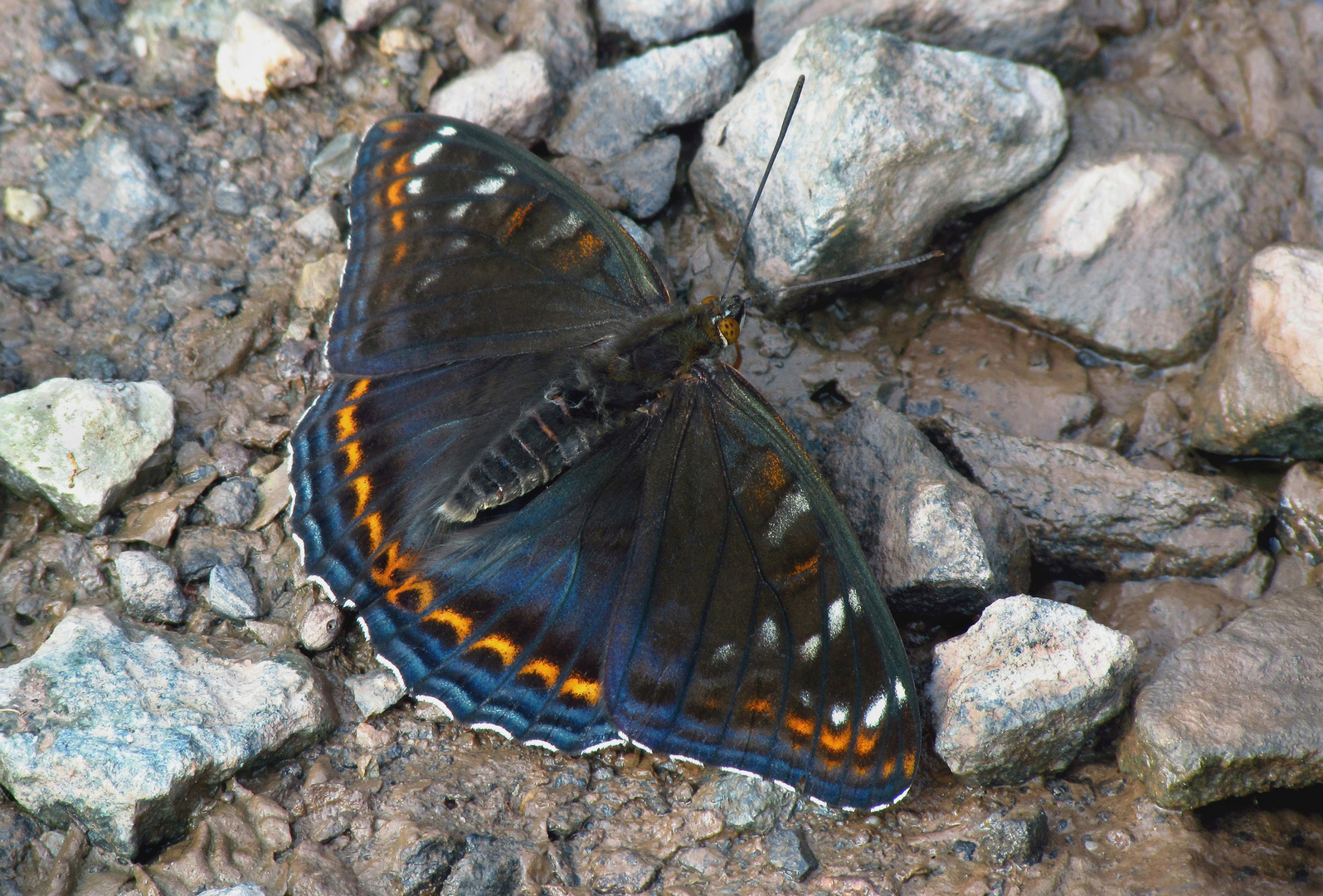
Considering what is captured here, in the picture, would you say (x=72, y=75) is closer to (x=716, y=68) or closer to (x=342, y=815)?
(x=716, y=68)

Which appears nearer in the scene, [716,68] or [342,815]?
[342,815]

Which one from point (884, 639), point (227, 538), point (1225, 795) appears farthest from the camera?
point (227, 538)

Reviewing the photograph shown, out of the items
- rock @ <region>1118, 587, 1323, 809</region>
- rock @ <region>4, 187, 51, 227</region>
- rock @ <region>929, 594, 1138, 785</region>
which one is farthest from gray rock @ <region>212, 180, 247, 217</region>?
rock @ <region>1118, 587, 1323, 809</region>

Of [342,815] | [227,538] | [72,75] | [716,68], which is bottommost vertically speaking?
[342,815]

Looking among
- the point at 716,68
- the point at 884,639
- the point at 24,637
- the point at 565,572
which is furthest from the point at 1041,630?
the point at 24,637

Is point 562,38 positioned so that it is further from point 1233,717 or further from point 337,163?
point 1233,717

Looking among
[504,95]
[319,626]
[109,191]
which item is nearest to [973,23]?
[504,95]

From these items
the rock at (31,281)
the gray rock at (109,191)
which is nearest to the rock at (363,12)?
the gray rock at (109,191)

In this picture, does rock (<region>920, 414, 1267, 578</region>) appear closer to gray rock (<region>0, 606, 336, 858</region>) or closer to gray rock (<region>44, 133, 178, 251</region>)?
gray rock (<region>0, 606, 336, 858</region>)
